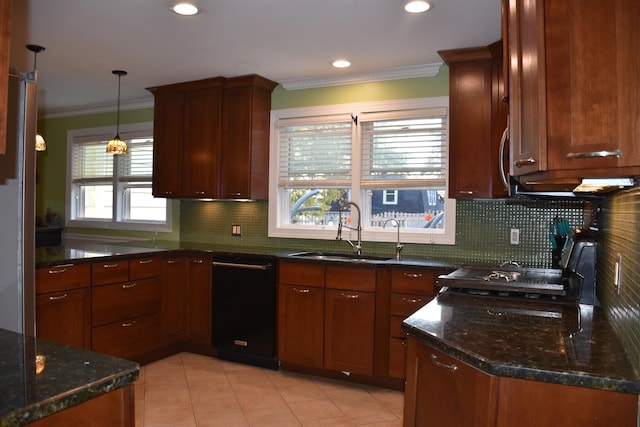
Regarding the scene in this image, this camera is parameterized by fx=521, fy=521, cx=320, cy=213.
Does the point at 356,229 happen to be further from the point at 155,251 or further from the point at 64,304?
the point at 64,304

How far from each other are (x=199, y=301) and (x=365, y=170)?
179cm

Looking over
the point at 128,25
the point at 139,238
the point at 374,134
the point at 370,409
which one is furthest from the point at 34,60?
the point at 370,409

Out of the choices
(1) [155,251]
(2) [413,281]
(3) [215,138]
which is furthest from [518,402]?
(3) [215,138]

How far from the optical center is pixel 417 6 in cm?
289

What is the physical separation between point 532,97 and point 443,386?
3.02 ft

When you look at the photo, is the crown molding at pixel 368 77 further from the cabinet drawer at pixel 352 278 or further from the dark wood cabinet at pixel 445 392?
the dark wood cabinet at pixel 445 392

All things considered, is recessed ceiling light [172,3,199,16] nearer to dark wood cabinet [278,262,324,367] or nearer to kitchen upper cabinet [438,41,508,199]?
kitchen upper cabinet [438,41,508,199]

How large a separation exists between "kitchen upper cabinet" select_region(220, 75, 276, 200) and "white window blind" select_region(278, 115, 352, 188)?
0.66 ft

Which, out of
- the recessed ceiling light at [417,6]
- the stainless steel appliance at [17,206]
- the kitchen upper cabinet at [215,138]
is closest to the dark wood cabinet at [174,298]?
the kitchen upper cabinet at [215,138]

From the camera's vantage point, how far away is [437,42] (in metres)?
3.51

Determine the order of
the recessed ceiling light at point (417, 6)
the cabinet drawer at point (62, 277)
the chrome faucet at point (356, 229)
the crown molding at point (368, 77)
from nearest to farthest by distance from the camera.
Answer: the recessed ceiling light at point (417, 6)
the cabinet drawer at point (62, 277)
the crown molding at point (368, 77)
the chrome faucet at point (356, 229)

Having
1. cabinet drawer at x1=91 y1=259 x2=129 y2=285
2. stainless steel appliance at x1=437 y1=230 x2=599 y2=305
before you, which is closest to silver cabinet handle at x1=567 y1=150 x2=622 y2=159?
stainless steel appliance at x1=437 y1=230 x2=599 y2=305

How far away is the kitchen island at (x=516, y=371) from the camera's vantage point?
1.35m

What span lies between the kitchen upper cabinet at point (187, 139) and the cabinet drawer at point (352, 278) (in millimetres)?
1452
